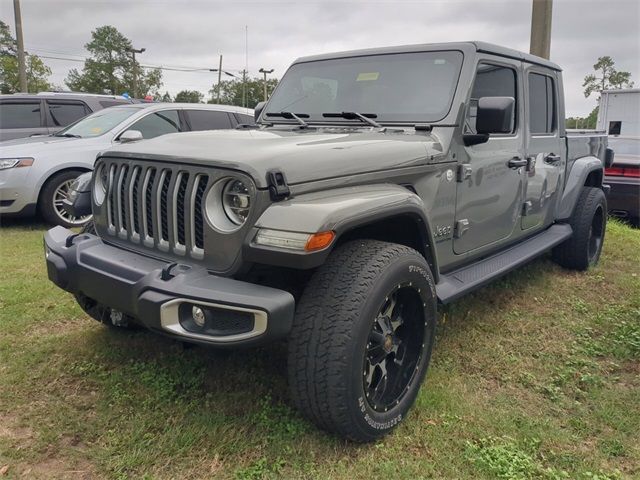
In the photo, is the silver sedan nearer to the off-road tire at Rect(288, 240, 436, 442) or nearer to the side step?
the side step

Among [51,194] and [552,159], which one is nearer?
[552,159]

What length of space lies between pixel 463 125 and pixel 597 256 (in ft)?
10.6

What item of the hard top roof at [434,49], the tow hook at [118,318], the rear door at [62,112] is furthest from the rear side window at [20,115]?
the tow hook at [118,318]

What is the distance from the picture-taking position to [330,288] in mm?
2293

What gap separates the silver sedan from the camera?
21.5 ft

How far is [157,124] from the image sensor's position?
7.26 m

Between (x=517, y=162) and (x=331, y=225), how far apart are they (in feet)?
7.26

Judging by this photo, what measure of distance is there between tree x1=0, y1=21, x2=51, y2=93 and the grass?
3906 cm

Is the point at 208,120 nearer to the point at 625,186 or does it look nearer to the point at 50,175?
the point at 50,175

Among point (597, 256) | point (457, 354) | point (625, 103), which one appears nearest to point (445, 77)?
point (457, 354)

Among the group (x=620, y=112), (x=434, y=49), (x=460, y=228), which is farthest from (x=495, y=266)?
(x=620, y=112)

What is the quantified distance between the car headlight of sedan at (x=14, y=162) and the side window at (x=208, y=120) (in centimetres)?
212

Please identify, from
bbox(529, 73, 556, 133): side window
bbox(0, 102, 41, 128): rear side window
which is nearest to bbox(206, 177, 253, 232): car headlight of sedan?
bbox(529, 73, 556, 133): side window

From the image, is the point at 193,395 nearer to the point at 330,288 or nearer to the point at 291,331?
the point at 291,331
